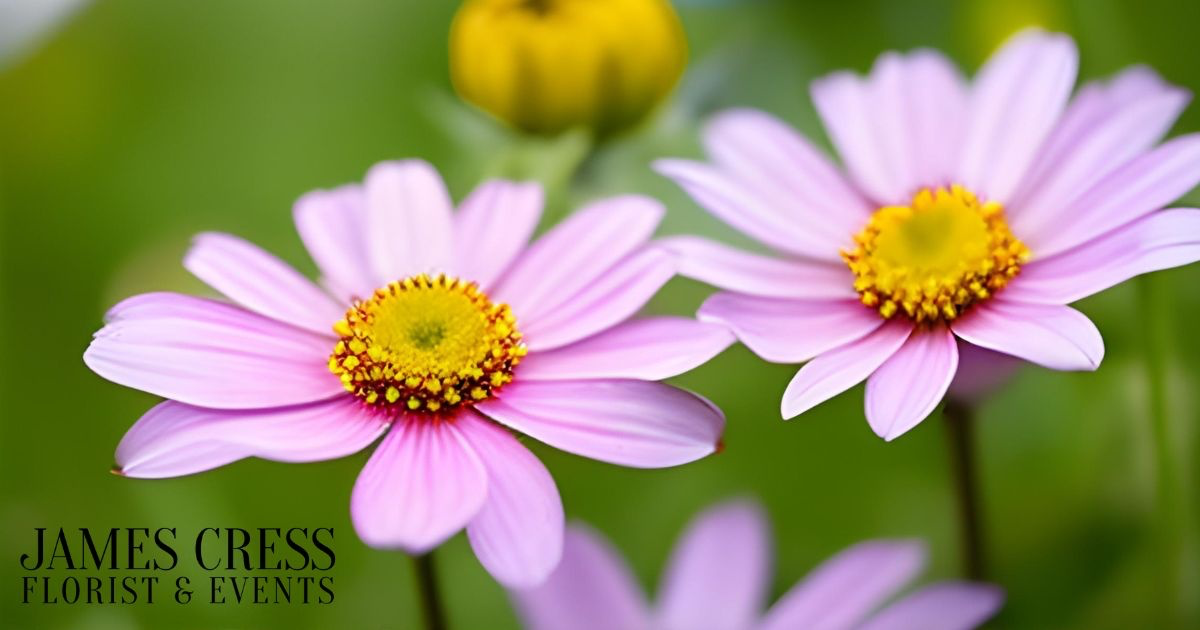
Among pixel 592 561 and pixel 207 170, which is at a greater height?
pixel 207 170

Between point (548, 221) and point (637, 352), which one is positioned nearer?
point (637, 352)

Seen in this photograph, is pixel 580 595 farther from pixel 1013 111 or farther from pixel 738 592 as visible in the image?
pixel 1013 111

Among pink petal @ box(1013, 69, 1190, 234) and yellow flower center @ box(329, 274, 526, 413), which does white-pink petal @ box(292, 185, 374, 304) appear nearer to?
yellow flower center @ box(329, 274, 526, 413)

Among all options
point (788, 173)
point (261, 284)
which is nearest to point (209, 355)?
point (261, 284)

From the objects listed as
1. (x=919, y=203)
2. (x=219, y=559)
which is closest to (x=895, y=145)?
(x=919, y=203)

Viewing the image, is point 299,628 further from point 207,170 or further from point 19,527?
point 207,170

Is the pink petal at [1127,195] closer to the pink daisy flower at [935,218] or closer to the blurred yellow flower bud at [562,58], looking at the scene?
the pink daisy flower at [935,218]

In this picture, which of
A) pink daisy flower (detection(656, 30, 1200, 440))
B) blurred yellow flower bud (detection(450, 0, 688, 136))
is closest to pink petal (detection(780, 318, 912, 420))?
pink daisy flower (detection(656, 30, 1200, 440))
